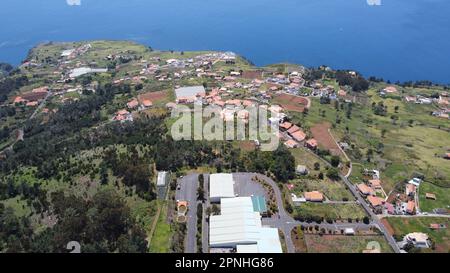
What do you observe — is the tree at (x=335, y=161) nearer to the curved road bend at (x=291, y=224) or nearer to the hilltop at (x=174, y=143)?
the hilltop at (x=174, y=143)

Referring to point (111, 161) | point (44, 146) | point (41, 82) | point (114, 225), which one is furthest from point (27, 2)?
point (114, 225)

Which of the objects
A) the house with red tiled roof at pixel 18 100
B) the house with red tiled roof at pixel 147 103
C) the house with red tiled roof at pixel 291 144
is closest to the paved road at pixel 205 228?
the house with red tiled roof at pixel 291 144

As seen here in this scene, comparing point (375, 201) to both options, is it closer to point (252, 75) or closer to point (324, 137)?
point (324, 137)

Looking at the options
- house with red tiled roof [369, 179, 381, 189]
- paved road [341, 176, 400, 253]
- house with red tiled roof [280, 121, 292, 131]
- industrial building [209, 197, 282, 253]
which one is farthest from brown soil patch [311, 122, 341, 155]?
industrial building [209, 197, 282, 253]

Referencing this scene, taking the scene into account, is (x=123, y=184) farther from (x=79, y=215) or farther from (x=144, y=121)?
(x=144, y=121)

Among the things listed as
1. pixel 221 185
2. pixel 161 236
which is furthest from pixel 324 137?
pixel 161 236

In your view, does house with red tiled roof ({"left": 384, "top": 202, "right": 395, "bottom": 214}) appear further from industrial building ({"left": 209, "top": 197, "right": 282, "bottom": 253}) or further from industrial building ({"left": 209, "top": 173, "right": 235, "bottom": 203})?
industrial building ({"left": 209, "top": 173, "right": 235, "bottom": 203})
